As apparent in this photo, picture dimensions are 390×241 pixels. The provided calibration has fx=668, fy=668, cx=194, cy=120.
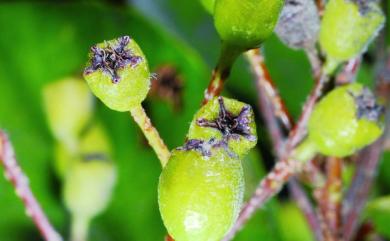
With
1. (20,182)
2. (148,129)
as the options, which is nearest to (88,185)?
(20,182)

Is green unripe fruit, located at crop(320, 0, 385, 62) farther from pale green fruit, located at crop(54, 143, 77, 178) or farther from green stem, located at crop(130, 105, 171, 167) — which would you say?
pale green fruit, located at crop(54, 143, 77, 178)

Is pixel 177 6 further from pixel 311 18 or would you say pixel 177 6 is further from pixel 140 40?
pixel 311 18

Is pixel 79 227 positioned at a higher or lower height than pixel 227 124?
lower

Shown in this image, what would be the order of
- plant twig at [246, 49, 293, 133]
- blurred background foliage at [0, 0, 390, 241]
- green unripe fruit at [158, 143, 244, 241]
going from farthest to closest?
blurred background foliage at [0, 0, 390, 241] → plant twig at [246, 49, 293, 133] → green unripe fruit at [158, 143, 244, 241]

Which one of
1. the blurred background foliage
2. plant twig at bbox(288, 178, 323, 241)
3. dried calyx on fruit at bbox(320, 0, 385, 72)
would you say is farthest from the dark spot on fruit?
dried calyx on fruit at bbox(320, 0, 385, 72)

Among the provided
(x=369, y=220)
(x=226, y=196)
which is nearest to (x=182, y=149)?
(x=226, y=196)

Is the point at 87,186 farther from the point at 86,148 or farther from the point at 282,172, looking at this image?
the point at 282,172
